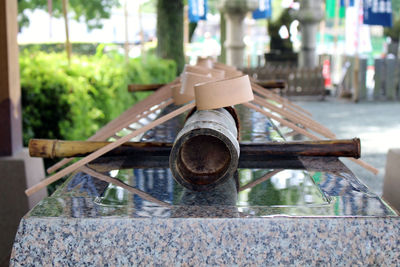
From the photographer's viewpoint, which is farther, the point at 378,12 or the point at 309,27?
the point at 309,27

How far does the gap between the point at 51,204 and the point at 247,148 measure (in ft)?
2.38

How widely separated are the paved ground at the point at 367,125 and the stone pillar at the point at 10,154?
3.58 meters

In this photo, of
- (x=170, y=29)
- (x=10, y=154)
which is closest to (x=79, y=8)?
(x=170, y=29)

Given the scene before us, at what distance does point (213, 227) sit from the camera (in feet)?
4.54

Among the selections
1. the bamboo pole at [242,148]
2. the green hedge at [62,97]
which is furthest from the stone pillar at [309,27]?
the bamboo pole at [242,148]

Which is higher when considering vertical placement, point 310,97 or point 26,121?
point 26,121

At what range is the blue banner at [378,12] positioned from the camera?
1348 cm

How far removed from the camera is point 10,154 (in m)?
3.71

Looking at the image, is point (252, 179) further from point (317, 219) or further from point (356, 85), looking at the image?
point (356, 85)

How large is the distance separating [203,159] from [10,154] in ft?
8.08

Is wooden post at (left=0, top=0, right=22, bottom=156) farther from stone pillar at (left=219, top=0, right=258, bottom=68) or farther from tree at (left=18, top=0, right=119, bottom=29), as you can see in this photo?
tree at (left=18, top=0, right=119, bottom=29)

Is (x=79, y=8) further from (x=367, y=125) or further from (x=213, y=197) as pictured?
(x=213, y=197)

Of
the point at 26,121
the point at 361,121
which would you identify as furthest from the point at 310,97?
the point at 26,121

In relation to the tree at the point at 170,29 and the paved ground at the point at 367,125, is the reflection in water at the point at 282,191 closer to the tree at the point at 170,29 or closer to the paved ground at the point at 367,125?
the paved ground at the point at 367,125
